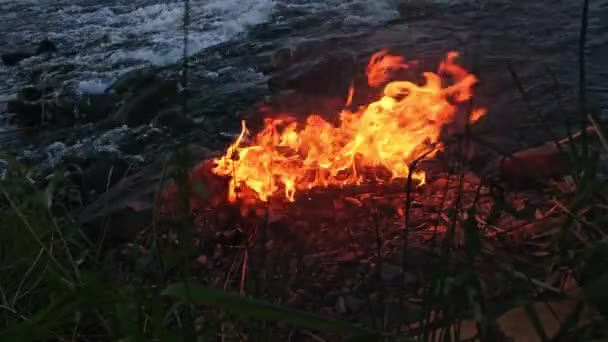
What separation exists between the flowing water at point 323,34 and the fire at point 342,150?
185 cm

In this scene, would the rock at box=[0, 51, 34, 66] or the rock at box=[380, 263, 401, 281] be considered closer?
the rock at box=[380, 263, 401, 281]

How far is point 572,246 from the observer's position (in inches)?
83.7

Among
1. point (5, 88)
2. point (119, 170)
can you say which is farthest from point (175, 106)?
point (5, 88)

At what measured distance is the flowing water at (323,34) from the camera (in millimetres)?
7574

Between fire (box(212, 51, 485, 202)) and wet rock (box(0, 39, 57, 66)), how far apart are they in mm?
9815

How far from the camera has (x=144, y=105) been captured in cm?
884

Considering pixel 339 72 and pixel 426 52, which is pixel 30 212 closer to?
pixel 339 72

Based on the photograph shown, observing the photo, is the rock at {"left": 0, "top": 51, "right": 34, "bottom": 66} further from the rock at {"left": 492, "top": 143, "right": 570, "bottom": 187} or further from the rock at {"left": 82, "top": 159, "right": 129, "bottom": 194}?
the rock at {"left": 492, "top": 143, "right": 570, "bottom": 187}

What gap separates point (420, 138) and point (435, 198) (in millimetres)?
583

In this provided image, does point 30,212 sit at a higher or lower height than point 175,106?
higher

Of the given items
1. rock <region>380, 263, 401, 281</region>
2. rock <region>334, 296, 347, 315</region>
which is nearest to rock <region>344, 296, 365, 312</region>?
rock <region>334, 296, 347, 315</region>

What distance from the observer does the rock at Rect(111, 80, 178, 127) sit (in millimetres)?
8680

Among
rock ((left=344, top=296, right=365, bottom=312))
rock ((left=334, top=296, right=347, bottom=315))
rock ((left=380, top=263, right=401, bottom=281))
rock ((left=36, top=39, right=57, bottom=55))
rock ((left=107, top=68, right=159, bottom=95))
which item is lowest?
rock ((left=36, top=39, right=57, bottom=55))

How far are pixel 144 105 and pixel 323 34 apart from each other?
149 inches
